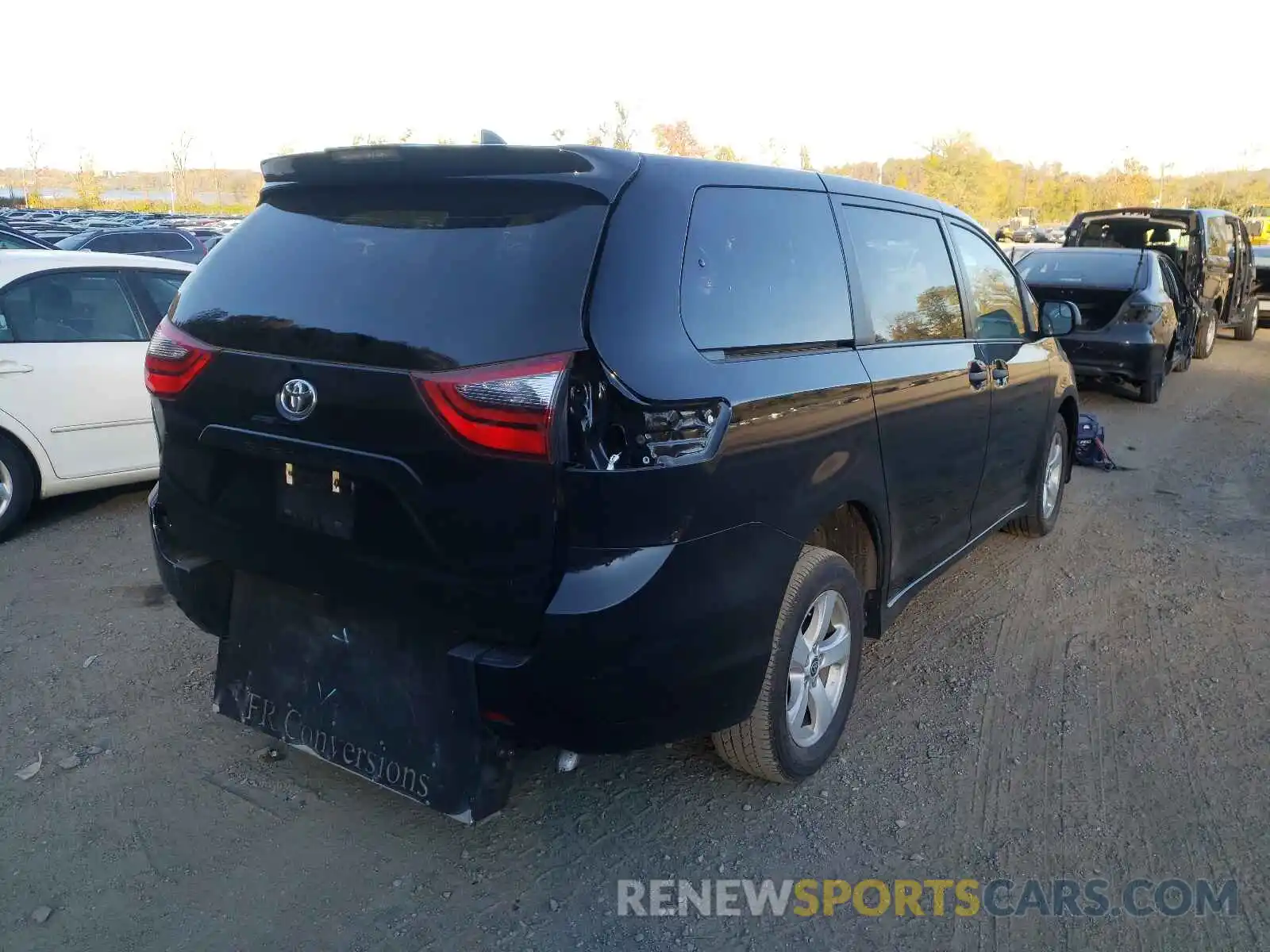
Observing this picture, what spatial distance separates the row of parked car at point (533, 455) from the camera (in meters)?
2.38

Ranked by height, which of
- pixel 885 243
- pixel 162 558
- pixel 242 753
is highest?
pixel 885 243

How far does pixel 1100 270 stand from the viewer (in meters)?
10.7

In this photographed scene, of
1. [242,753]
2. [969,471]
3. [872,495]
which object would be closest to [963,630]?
[969,471]

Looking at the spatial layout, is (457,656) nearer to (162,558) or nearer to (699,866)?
(699,866)

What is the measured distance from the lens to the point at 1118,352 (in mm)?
10062

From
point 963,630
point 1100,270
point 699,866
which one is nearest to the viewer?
point 699,866

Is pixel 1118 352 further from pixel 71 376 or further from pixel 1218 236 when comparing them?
pixel 71 376

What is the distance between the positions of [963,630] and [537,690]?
108 inches

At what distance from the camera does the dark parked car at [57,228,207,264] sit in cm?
1627

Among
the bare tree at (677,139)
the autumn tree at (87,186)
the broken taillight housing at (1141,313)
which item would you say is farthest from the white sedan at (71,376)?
the autumn tree at (87,186)

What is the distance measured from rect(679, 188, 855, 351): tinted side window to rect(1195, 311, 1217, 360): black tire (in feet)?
42.1

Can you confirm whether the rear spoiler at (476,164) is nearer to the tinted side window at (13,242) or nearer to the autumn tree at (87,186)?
the tinted side window at (13,242)

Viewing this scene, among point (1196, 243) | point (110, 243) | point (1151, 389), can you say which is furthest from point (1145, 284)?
point (110, 243)

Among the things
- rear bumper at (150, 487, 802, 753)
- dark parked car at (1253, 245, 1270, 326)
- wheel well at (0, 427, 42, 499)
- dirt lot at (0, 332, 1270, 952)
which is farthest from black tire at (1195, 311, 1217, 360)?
wheel well at (0, 427, 42, 499)
